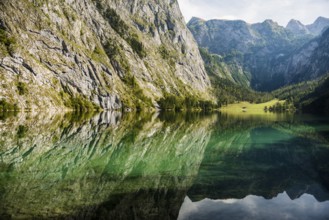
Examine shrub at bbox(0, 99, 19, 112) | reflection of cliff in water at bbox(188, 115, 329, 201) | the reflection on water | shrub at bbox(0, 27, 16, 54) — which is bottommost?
shrub at bbox(0, 99, 19, 112)

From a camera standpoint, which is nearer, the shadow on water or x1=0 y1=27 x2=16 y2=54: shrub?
the shadow on water

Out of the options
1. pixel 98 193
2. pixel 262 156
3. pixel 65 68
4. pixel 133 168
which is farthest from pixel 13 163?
pixel 65 68

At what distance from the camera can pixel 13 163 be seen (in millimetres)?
29531

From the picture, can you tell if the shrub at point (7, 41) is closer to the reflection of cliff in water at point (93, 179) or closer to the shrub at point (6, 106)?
the shrub at point (6, 106)

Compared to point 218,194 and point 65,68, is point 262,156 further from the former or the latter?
point 65,68

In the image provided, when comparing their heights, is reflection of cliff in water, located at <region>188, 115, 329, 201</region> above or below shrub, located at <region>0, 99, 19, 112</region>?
above

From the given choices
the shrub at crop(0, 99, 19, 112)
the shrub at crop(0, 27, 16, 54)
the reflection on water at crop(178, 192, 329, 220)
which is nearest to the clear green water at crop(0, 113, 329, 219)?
the reflection on water at crop(178, 192, 329, 220)

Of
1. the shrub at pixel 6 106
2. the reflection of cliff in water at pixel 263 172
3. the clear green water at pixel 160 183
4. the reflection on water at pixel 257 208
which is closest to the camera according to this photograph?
the reflection on water at pixel 257 208

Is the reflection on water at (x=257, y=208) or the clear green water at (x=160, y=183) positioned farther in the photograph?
the clear green water at (x=160, y=183)

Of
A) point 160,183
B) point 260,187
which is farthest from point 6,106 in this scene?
point 260,187

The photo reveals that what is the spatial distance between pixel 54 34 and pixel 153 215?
195904 mm

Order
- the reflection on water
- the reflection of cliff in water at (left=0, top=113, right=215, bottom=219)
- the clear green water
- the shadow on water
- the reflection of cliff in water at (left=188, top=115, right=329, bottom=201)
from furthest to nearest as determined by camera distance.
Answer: the reflection of cliff in water at (left=188, top=115, right=329, bottom=201) < the shadow on water < the clear green water < the reflection of cliff in water at (left=0, top=113, right=215, bottom=219) < the reflection on water

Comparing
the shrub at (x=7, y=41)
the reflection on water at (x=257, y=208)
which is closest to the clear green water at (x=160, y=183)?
the reflection on water at (x=257, y=208)

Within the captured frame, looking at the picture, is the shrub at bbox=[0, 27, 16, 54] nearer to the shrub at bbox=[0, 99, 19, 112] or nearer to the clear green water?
the shrub at bbox=[0, 99, 19, 112]
